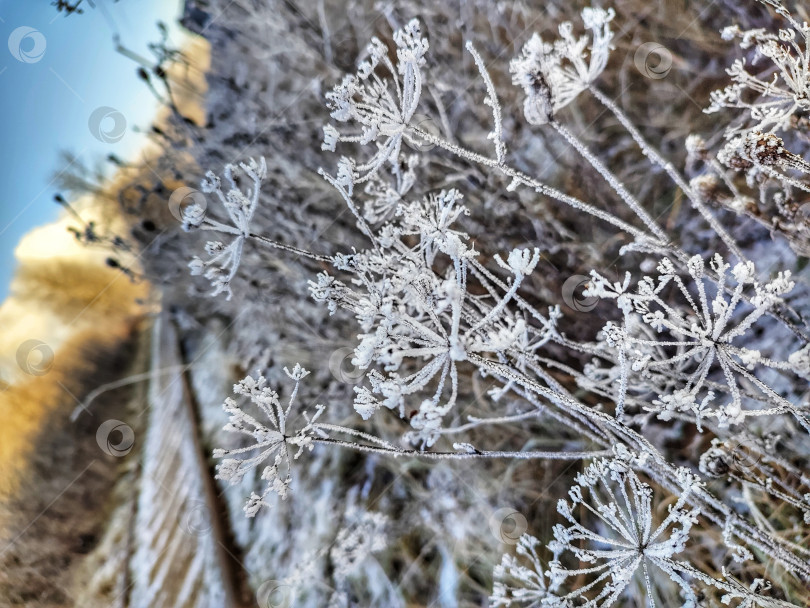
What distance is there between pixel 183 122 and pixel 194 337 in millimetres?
332

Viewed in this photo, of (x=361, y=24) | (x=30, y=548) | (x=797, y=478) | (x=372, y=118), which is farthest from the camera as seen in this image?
(x=361, y=24)

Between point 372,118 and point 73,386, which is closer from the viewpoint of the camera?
point 372,118

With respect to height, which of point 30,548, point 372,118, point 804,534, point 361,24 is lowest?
point 804,534

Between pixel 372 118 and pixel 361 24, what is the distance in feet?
1.49

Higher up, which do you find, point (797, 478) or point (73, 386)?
point (73, 386)

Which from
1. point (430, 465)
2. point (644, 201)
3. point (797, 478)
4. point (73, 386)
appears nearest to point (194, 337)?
point (73, 386)

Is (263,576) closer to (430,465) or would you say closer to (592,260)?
(430,465)

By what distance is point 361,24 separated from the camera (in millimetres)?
885

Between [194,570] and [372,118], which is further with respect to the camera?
[194,570]

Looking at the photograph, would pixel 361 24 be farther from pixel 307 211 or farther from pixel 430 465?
pixel 430 465

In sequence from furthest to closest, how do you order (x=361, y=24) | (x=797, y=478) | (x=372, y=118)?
(x=361, y=24)
(x=797, y=478)
(x=372, y=118)

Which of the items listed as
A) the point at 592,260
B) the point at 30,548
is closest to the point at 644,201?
the point at 592,260

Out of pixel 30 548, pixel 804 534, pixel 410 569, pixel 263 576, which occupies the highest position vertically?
pixel 30 548

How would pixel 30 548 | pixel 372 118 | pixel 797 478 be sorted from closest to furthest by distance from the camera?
pixel 372 118 → pixel 797 478 → pixel 30 548
